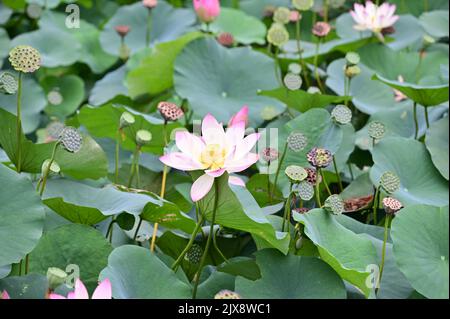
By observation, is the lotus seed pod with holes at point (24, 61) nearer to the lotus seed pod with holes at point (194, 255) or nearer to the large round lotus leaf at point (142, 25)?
the lotus seed pod with holes at point (194, 255)

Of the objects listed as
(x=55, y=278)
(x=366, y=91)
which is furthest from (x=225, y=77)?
(x=55, y=278)

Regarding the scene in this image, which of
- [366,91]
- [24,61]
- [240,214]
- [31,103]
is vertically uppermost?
[24,61]

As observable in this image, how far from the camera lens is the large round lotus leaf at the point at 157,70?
199cm

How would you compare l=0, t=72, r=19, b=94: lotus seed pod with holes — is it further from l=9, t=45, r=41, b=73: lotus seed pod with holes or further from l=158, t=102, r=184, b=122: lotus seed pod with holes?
l=158, t=102, r=184, b=122: lotus seed pod with holes

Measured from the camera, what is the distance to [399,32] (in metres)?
2.30

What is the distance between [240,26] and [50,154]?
1.26 meters

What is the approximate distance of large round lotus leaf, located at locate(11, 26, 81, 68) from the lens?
2.37m

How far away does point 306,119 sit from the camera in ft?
4.67

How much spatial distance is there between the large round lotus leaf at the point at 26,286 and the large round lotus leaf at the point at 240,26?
1.46 meters

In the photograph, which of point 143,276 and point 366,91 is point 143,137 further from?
point 366,91
